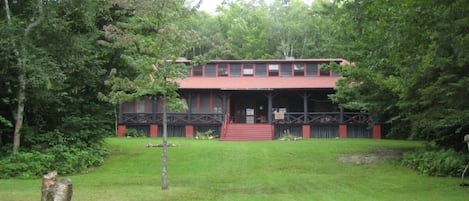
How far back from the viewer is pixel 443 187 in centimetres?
1390

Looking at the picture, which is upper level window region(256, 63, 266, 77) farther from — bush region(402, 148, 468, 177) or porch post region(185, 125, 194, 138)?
bush region(402, 148, 468, 177)

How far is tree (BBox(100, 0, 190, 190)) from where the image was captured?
12719 mm

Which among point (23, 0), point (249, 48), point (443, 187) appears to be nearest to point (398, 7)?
point (443, 187)

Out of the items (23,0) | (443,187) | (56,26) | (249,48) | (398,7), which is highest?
(249,48)

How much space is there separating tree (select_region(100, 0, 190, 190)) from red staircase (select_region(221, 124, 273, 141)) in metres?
18.0

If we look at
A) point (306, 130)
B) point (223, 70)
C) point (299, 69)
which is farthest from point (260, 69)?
point (306, 130)

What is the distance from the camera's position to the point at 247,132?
3219cm

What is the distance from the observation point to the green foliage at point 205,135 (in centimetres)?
3220

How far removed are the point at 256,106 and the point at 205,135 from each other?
21.9 feet

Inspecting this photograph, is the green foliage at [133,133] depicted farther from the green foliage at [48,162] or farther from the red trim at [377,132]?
the red trim at [377,132]

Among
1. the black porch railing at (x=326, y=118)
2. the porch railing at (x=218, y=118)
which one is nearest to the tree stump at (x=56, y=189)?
the porch railing at (x=218, y=118)

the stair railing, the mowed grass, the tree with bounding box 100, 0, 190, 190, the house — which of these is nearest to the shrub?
the house

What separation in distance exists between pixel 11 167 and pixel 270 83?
2208 cm

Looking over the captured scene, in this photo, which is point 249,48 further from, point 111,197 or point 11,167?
point 111,197
